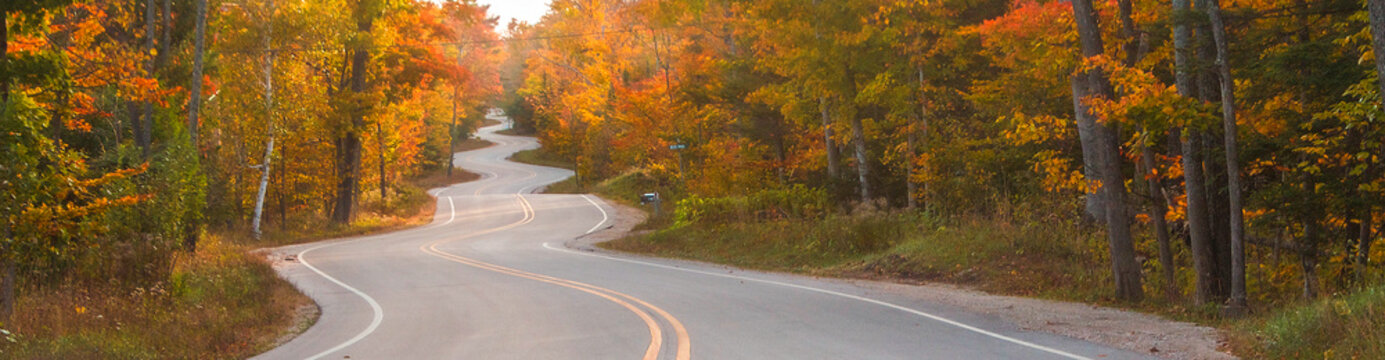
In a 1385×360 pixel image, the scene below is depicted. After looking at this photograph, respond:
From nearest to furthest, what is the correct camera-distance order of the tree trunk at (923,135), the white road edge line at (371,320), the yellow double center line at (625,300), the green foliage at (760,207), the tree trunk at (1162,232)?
the yellow double center line at (625,300), the white road edge line at (371,320), the tree trunk at (1162,232), the tree trunk at (923,135), the green foliage at (760,207)

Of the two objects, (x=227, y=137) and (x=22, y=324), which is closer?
(x=22, y=324)

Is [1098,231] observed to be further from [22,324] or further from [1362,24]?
[22,324]

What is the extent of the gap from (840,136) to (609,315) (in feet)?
44.6

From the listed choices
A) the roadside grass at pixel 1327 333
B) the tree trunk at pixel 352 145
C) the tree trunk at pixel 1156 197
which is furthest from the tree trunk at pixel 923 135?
the tree trunk at pixel 352 145

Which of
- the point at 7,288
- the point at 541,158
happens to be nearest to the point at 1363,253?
the point at 7,288

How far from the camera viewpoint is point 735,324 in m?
10.4

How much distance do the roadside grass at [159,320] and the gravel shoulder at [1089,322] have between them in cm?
893

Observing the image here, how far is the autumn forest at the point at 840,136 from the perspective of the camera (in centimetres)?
998

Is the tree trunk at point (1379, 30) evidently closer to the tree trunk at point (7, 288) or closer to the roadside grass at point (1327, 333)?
the roadside grass at point (1327, 333)

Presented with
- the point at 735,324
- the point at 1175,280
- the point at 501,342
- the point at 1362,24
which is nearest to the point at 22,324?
the point at 501,342

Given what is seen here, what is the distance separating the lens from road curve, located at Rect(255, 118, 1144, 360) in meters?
8.80

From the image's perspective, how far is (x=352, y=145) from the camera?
34.7m

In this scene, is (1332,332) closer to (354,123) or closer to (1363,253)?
(1363,253)

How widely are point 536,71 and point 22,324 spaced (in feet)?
203
